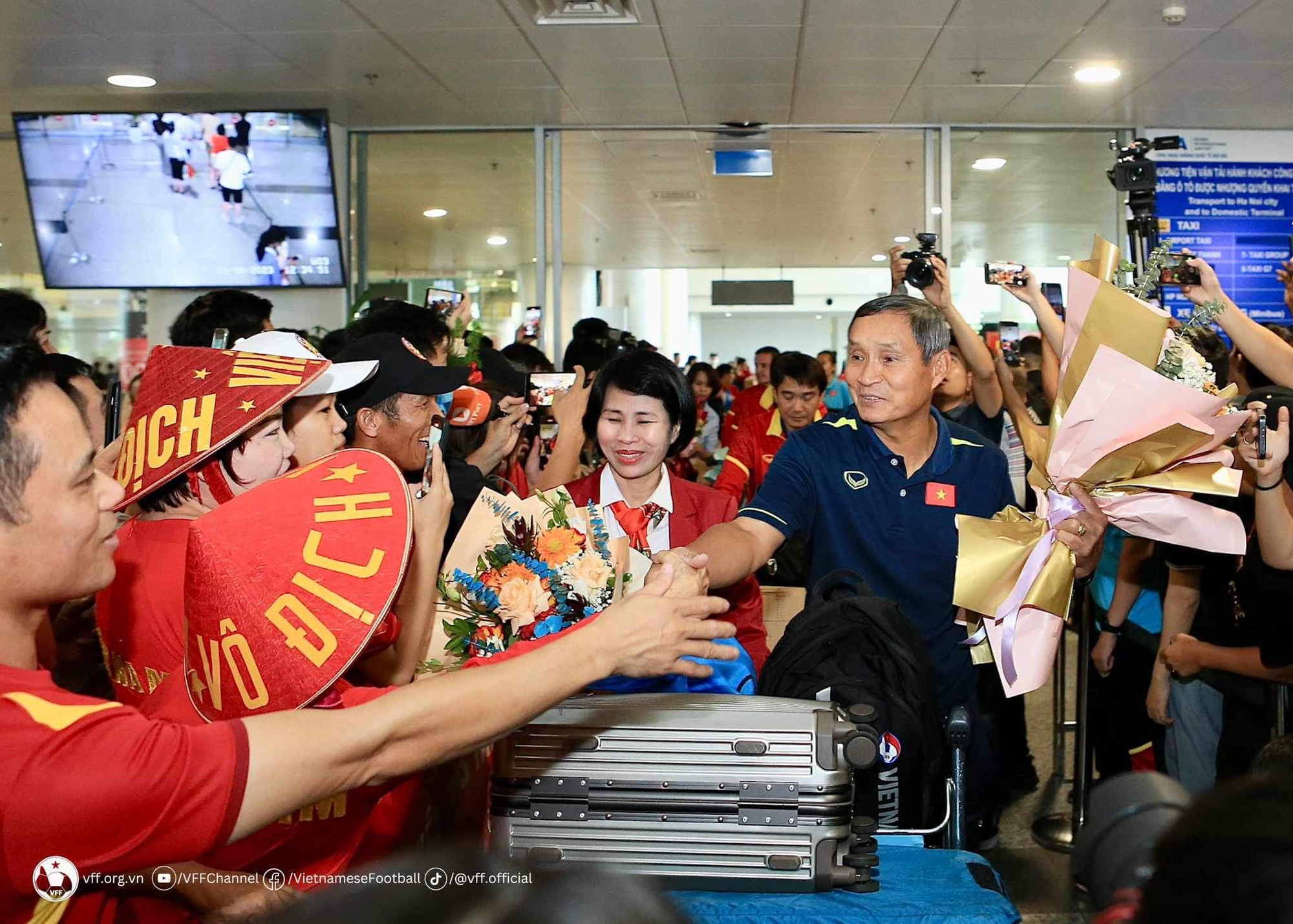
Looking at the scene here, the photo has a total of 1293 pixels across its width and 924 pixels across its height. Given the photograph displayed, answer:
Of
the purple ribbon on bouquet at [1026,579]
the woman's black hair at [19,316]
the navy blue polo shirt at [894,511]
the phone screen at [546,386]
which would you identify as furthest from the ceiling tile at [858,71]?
the purple ribbon on bouquet at [1026,579]

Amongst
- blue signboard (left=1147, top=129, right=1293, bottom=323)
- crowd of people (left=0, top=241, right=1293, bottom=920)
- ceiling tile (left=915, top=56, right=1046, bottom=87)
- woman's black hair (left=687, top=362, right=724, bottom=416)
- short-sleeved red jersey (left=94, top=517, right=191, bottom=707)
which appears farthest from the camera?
woman's black hair (left=687, top=362, right=724, bottom=416)

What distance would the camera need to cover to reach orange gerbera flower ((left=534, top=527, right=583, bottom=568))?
173cm

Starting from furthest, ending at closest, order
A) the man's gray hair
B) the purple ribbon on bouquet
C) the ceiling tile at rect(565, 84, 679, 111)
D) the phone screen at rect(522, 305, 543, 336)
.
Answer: the ceiling tile at rect(565, 84, 679, 111), the phone screen at rect(522, 305, 543, 336), the man's gray hair, the purple ribbon on bouquet

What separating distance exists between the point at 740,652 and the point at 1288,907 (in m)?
1.24

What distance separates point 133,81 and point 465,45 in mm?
2164

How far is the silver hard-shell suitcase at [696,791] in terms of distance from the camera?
143cm

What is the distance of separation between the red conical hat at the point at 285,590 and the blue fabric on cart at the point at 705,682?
44cm

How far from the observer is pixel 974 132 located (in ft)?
27.4

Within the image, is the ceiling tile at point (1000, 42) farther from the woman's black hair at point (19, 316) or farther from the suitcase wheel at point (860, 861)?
the suitcase wheel at point (860, 861)

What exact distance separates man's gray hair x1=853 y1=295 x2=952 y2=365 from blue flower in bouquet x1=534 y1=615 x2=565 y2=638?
49.5 inches

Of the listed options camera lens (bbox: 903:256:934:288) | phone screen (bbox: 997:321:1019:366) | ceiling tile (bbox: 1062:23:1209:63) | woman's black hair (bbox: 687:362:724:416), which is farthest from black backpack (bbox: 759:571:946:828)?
woman's black hair (bbox: 687:362:724:416)

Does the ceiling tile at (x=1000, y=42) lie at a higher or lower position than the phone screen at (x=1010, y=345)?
higher

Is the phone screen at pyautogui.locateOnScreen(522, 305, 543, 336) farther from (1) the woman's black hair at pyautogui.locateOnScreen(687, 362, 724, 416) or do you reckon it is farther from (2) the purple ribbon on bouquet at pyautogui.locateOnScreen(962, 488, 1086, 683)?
(1) the woman's black hair at pyautogui.locateOnScreen(687, 362, 724, 416)

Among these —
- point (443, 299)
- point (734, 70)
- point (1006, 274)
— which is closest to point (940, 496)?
point (1006, 274)
